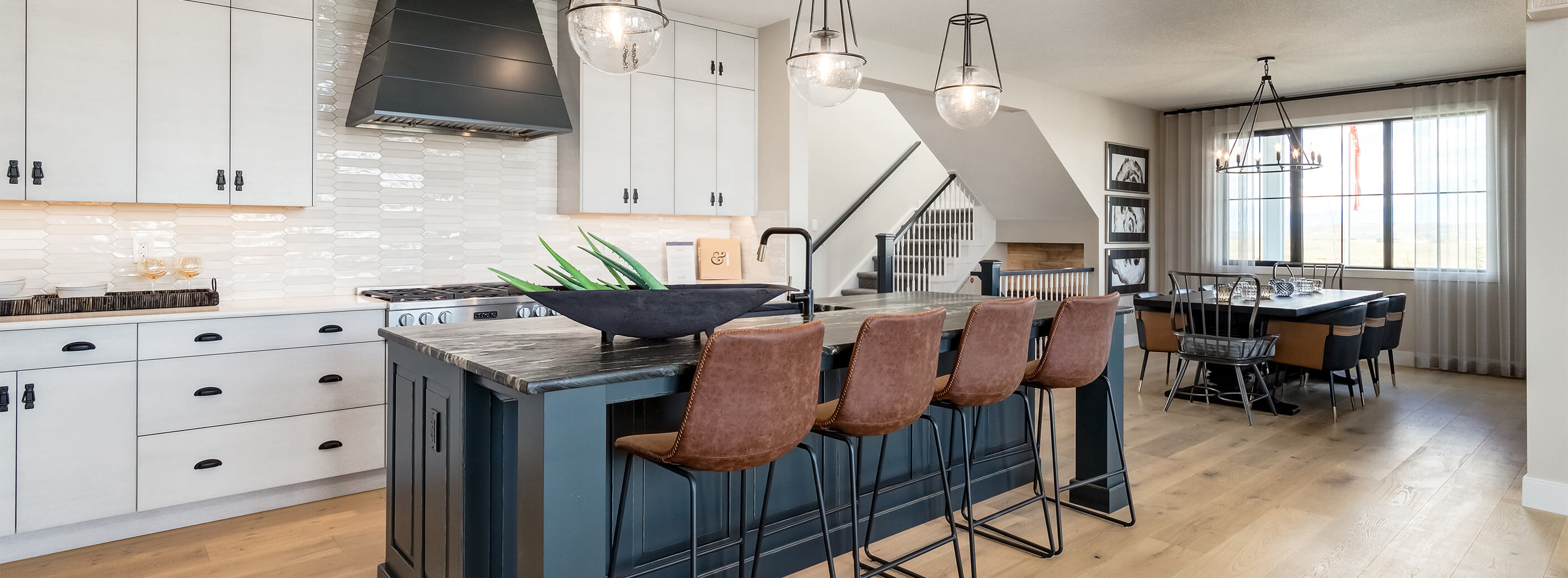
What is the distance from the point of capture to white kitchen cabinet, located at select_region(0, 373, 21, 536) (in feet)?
9.32

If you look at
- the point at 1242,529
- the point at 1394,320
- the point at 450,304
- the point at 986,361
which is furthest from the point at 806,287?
the point at 1394,320

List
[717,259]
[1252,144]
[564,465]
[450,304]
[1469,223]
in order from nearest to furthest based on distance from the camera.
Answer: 1. [564,465]
2. [450,304]
3. [717,259]
4. [1469,223]
5. [1252,144]

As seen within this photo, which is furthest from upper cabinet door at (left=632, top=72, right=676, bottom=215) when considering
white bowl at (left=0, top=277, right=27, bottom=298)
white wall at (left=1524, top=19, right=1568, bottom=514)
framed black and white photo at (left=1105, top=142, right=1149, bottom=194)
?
framed black and white photo at (left=1105, top=142, right=1149, bottom=194)

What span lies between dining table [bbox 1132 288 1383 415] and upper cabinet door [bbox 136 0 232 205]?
208 inches

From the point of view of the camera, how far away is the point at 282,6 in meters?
3.67

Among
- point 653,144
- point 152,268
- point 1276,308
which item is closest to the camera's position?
point 152,268

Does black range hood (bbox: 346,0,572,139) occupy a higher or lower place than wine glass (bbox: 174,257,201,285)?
higher

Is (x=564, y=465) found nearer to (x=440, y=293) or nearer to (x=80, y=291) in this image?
(x=440, y=293)

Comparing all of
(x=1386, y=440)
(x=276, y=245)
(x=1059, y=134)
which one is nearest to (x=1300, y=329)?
(x=1386, y=440)

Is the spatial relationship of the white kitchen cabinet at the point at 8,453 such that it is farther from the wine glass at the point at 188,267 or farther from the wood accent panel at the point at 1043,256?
the wood accent panel at the point at 1043,256

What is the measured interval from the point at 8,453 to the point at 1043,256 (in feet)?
26.1

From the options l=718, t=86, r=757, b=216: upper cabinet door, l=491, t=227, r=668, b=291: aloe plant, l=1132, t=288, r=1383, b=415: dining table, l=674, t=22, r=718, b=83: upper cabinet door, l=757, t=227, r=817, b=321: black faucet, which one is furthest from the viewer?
l=718, t=86, r=757, b=216: upper cabinet door

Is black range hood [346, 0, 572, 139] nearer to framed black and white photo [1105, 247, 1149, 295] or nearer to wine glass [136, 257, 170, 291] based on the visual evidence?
wine glass [136, 257, 170, 291]

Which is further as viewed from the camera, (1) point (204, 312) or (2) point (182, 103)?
(2) point (182, 103)
